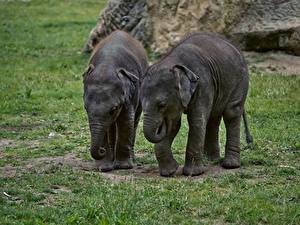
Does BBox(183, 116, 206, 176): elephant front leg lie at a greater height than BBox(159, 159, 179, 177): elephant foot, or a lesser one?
greater

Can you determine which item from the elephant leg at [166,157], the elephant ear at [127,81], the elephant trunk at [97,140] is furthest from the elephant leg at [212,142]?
the elephant trunk at [97,140]

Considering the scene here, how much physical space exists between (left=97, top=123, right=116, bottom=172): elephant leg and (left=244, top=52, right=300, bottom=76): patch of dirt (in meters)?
7.02

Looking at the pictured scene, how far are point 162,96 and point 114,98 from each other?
0.72m

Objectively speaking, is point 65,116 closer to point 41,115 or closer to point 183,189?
point 41,115

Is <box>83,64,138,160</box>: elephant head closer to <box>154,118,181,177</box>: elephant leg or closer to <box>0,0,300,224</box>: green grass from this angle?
<box>0,0,300,224</box>: green grass

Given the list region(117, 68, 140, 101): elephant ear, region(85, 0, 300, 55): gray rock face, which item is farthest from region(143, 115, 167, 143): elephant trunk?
region(85, 0, 300, 55): gray rock face

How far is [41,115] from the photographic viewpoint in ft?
48.6

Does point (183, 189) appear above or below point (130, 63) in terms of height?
below

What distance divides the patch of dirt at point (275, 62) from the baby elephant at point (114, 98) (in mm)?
6537

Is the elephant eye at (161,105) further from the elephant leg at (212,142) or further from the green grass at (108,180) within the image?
the elephant leg at (212,142)

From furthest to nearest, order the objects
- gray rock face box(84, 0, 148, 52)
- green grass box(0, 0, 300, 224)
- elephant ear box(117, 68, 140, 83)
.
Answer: gray rock face box(84, 0, 148, 52) < elephant ear box(117, 68, 140, 83) < green grass box(0, 0, 300, 224)

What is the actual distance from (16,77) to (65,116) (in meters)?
4.16

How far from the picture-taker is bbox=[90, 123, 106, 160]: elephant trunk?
32.3 ft

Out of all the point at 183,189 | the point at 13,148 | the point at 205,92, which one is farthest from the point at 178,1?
the point at 183,189
